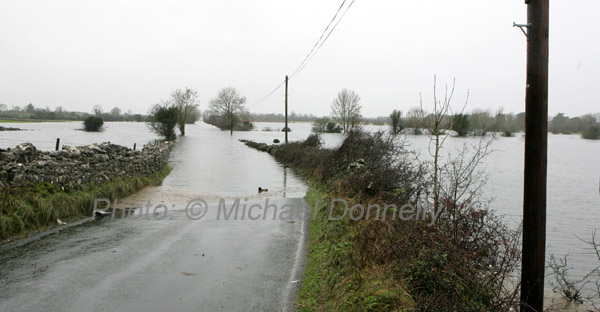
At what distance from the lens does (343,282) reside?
5371 millimetres

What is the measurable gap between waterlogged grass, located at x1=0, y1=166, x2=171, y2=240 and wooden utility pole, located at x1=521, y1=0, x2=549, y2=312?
9.15 m

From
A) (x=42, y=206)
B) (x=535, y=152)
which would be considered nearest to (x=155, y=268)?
(x=42, y=206)

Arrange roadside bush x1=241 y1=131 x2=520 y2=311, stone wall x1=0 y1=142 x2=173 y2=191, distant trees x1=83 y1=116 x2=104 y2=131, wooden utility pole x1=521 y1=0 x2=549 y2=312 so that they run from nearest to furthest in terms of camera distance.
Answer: wooden utility pole x1=521 y1=0 x2=549 y2=312 → roadside bush x1=241 y1=131 x2=520 y2=311 → stone wall x1=0 y1=142 x2=173 y2=191 → distant trees x1=83 y1=116 x2=104 y2=131

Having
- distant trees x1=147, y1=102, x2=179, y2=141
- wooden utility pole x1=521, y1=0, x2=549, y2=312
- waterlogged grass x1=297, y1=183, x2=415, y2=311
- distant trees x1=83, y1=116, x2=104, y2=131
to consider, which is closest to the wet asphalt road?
waterlogged grass x1=297, y1=183, x2=415, y2=311

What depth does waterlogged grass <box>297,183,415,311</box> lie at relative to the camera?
14.3 feet

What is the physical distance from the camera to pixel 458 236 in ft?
19.3

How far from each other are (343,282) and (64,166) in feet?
31.1

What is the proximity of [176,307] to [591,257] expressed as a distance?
32.4 feet

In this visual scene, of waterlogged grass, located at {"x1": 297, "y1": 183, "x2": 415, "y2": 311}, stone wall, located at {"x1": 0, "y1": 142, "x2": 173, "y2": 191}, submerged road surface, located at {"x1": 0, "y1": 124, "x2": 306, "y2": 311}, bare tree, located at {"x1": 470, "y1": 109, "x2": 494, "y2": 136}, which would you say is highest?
bare tree, located at {"x1": 470, "y1": 109, "x2": 494, "y2": 136}

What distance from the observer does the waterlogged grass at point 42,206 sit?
8398mm

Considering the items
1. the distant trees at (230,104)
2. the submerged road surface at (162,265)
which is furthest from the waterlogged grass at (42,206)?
the distant trees at (230,104)

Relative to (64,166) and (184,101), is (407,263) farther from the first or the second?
(184,101)

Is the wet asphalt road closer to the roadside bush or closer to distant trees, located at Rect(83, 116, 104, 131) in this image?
the roadside bush

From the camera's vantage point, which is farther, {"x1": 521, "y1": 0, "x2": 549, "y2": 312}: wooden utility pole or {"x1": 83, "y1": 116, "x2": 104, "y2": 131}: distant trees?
{"x1": 83, "y1": 116, "x2": 104, "y2": 131}: distant trees
